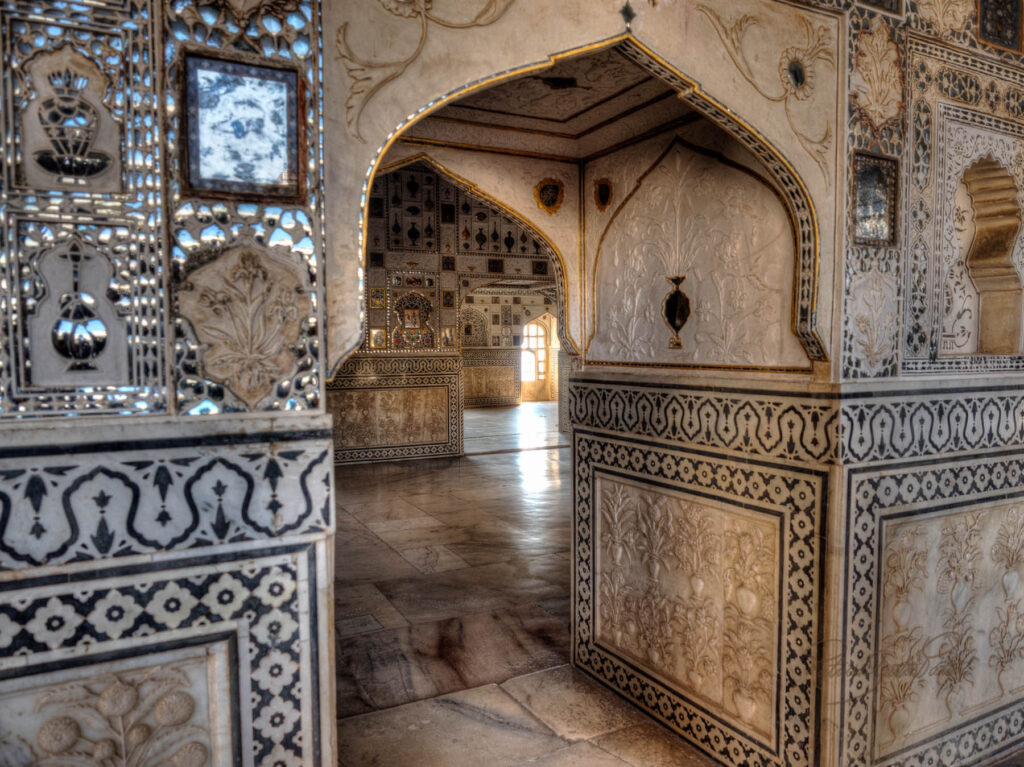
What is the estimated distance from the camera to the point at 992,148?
241 cm

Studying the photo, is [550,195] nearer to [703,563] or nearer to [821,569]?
[703,563]

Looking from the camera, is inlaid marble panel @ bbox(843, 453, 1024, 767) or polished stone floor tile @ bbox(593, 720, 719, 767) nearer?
inlaid marble panel @ bbox(843, 453, 1024, 767)

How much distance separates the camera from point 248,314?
4.65 feet

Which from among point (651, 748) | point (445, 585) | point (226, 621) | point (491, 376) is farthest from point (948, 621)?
point (491, 376)

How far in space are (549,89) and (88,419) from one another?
71.1 inches

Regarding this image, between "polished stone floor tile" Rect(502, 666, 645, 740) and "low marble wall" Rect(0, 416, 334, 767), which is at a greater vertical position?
"low marble wall" Rect(0, 416, 334, 767)

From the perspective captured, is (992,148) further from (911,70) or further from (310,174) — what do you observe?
(310,174)

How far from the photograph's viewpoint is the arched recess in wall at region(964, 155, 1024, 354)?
2451 millimetres

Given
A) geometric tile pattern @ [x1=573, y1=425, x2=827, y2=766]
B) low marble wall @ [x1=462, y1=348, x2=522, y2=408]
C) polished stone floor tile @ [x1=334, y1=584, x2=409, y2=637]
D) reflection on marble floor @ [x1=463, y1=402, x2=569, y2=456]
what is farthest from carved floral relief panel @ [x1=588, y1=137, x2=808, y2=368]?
low marble wall @ [x1=462, y1=348, x2=522, y2=408]

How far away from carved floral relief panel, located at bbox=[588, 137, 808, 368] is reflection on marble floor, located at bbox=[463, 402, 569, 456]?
654 centimetres

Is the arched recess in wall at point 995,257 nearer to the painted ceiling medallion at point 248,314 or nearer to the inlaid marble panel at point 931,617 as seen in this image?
the inlaid marble panel at point 931,617

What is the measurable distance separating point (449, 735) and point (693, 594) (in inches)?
39.3

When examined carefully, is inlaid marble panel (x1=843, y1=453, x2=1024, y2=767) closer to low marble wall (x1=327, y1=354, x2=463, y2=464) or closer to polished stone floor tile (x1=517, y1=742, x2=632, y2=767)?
polished stone floor tile (x1=517, y1=742, x2=632, y2=767)

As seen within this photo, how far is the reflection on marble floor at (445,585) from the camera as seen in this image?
3062 mm
